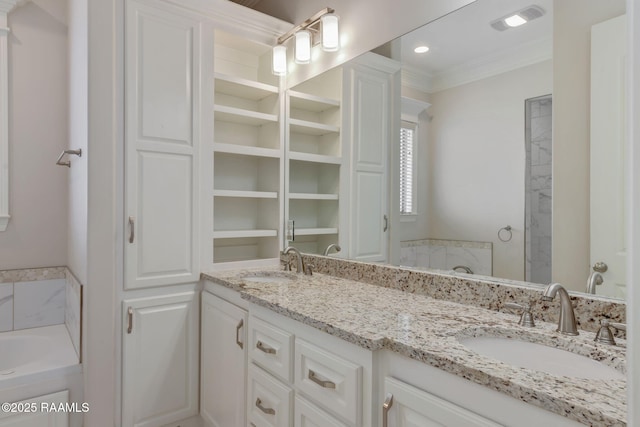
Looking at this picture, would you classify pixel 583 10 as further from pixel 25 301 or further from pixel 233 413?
pixel 25 301

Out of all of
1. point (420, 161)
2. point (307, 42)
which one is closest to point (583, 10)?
point (420, 161)

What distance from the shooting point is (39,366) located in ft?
6.10

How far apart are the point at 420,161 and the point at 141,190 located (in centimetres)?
139

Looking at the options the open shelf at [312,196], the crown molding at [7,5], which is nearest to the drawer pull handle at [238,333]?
the open shelf at [312,196]

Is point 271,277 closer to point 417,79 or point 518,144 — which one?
point 417,79

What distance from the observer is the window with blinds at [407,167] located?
1.75m

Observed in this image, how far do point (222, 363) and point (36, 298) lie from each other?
56.3 inches

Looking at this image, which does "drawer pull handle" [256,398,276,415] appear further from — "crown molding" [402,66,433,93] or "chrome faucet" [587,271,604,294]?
"crown molding" [402,66,433,93]

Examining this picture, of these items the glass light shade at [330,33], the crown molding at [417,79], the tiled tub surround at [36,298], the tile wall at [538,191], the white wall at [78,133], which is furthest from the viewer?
the tiled tub surround at [36,298]

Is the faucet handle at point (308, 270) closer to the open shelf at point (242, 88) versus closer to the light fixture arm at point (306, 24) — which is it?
the open shelf at point (242, 88)

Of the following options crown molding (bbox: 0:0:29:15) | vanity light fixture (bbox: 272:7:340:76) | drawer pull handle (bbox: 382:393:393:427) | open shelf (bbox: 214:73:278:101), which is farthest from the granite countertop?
crown molding (bbox: 0:0:29:15)

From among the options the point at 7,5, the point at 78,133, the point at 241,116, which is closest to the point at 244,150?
the point at 241,116

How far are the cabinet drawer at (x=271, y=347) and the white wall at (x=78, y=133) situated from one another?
0.91m

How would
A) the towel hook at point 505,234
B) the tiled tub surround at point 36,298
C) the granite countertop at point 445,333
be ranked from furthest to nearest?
the tiled tub surround at point 36,298, the towel hook at point 505,234, the granite countertop at point 445,333
